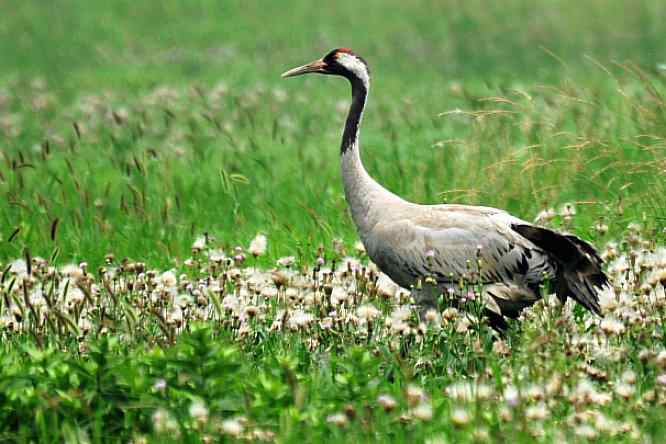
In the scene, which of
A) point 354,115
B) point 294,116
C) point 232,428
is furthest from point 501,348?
point 294,116

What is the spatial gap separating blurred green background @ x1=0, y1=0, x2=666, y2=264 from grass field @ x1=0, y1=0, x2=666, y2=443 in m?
0.05

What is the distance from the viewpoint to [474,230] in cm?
680

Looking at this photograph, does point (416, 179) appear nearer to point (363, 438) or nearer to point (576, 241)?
point (576, 241)

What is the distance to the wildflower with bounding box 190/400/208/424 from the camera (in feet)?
14.9

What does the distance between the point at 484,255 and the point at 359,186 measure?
103 cm

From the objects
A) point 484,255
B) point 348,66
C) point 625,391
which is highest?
point 348,66

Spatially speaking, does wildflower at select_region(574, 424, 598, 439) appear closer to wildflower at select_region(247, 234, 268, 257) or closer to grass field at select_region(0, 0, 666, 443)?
grass field at select_region(0, 0, 666, 443)

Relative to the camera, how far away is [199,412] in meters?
4.55

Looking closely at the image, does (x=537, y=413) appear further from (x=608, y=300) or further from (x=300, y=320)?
(x=300, y=320)

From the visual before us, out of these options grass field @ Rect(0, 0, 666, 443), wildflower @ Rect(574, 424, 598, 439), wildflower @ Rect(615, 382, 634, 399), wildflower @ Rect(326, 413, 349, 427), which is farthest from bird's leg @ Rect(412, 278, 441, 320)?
wildflower @ Rect(574, 424, 598, 439)

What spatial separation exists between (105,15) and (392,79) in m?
8.25

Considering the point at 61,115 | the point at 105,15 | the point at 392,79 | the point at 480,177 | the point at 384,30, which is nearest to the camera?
the point at 480,177

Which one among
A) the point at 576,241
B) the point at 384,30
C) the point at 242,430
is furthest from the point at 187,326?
the point at 384,30

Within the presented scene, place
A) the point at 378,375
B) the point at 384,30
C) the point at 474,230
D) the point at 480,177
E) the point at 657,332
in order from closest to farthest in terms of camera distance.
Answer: the point at 378,375 → the point at 657,332 → the point at 474,230 → the point at 480,177 → the point at 384,30
